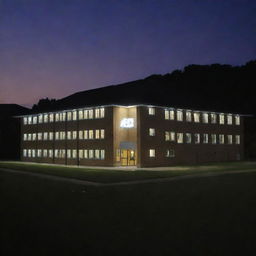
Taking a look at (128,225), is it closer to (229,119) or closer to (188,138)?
(188,138)

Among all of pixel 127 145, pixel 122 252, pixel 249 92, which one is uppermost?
pixel 249 92

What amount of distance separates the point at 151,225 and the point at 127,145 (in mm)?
32211

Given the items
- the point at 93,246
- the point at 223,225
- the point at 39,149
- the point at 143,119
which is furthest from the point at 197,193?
the point at 39,149

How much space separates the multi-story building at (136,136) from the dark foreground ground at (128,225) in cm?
2521

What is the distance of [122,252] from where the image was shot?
7727 millimetres

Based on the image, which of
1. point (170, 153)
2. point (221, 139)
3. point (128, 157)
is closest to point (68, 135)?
point (128, 157)

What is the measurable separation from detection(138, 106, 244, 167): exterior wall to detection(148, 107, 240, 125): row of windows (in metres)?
0.43

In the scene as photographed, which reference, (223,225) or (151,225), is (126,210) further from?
(223,225)

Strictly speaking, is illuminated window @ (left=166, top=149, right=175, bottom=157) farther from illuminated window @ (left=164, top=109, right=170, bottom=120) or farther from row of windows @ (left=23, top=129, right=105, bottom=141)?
row of windows @ (left=23, top=129, right=105, bottom=141)

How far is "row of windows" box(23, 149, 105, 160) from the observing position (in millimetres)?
43688

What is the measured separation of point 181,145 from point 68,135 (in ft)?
47.6

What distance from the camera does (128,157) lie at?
4362 centimetres

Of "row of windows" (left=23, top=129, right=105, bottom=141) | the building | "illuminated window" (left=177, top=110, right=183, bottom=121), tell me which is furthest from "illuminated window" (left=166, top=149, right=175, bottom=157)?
the building

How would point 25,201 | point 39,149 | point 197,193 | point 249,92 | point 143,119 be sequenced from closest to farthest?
point 25,201 → point 197,193 → point 143,119 → point 39,149 → point 249,92
